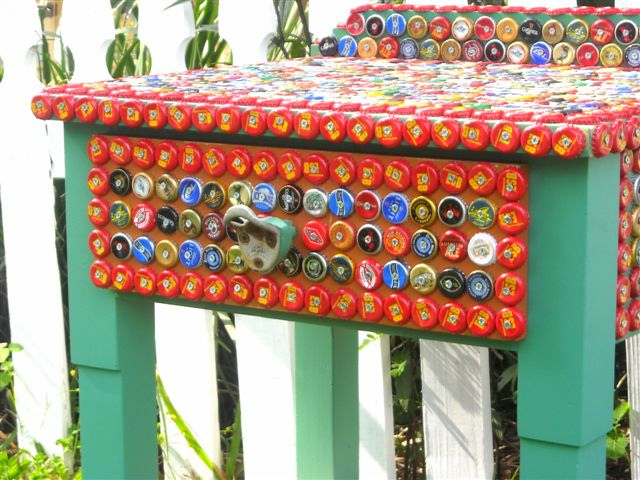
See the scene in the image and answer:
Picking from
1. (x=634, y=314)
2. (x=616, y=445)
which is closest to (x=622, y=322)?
(x=634, y=314)

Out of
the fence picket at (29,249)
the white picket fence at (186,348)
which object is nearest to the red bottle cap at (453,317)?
the white picket fence at (186,348)

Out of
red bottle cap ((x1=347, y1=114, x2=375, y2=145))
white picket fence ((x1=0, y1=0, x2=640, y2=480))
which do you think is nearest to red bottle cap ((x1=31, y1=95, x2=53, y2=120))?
red bottle cap ((x1=347, y1=114, x2=375, y2=145))

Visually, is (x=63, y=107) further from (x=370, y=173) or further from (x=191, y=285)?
(x=370, y=173)

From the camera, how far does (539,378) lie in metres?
1.07

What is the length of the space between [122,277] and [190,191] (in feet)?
0.41

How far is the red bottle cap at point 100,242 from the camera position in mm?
1272

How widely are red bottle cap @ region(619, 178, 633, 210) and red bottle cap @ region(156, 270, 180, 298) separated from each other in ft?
1.37

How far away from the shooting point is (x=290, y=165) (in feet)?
3.76

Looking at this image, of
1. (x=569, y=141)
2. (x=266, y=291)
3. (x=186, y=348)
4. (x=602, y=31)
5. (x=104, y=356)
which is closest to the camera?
(x=569, y=141)

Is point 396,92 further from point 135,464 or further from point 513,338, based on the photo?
point 135,464

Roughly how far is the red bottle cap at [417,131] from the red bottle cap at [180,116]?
0.73 feet

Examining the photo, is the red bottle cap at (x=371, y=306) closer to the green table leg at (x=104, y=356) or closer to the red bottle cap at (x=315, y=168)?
the red bottle cap at (x=315, y=168)

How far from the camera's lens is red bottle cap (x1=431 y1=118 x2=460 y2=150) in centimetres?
104

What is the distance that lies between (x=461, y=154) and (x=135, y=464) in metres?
0.50
